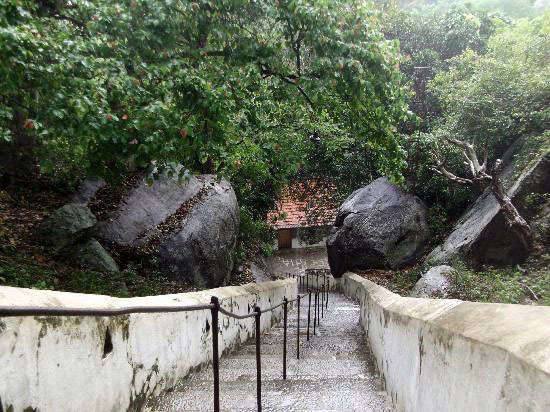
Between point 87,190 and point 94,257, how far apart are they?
7.52 feet

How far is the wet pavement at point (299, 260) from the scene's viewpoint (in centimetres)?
2370

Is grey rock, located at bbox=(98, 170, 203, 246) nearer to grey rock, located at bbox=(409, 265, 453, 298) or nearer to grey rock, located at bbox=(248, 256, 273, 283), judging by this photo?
grey rock, located at bbox=(248, 256, 273, 283)

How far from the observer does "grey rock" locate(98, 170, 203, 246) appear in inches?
311

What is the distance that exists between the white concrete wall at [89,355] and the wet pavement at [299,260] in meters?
19.7

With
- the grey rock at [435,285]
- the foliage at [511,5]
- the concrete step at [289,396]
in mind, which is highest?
the foliage at [511,5]

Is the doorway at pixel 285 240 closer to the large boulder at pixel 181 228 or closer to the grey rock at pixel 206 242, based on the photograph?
the grey rock at pixel 206 242

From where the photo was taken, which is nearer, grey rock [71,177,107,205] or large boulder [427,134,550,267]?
grey rock [71,177,107,205]

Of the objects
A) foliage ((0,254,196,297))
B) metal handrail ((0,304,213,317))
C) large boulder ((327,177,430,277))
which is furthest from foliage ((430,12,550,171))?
metal handrail ((0,304,213,317))

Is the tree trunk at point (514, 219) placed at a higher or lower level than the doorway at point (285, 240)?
higher

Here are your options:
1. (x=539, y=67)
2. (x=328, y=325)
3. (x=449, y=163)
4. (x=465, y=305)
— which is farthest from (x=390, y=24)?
(x=465, y=305)

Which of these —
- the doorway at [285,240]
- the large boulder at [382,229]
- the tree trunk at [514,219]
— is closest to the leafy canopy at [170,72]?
the tree trunk at [514,219]

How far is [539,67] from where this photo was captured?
9930mm

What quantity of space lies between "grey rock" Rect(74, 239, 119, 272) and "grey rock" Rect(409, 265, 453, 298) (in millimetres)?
5499

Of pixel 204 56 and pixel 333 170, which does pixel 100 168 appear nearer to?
pixel 204 56
